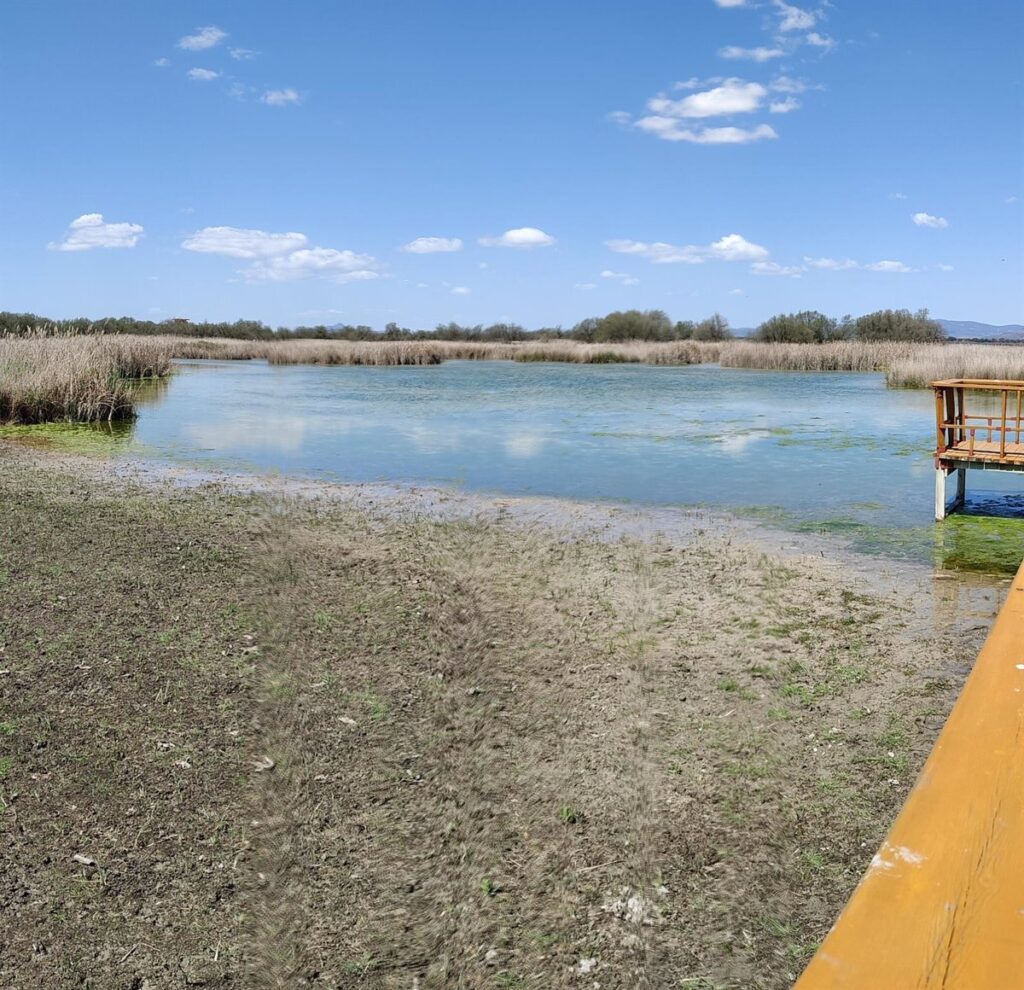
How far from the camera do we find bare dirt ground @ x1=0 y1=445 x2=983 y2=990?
2.59 metres

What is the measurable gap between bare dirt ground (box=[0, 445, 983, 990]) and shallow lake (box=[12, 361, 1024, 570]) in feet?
10.2

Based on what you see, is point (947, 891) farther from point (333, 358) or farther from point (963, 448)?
point (333, 358)

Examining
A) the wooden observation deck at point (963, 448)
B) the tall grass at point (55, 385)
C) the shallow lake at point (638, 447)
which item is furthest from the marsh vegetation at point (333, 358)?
the wooden observation deck at point (963, 448)

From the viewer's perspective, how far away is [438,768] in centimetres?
358

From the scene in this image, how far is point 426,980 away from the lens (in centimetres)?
244

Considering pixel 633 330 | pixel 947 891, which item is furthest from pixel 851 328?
pixel 947 891

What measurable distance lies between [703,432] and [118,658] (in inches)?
528

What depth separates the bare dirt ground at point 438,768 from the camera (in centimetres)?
259

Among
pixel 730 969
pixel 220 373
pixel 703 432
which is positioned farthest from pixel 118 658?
pixel 220 373

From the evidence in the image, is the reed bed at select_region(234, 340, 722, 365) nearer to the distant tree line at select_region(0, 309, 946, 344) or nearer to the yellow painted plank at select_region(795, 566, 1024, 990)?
the distant tree line at select_region(0, 309, 946, 344)

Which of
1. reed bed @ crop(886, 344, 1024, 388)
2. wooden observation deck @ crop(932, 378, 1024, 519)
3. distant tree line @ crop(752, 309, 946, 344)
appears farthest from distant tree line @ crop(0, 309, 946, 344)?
wooden observation deck @ crop(932, 378, 1024, 519)

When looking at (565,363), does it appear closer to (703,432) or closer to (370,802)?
(703,432)

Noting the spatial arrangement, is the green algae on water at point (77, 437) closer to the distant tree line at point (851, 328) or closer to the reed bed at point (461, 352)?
the reed bed at point (461, 352)

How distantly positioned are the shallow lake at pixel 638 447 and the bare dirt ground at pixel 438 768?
3104 mm
